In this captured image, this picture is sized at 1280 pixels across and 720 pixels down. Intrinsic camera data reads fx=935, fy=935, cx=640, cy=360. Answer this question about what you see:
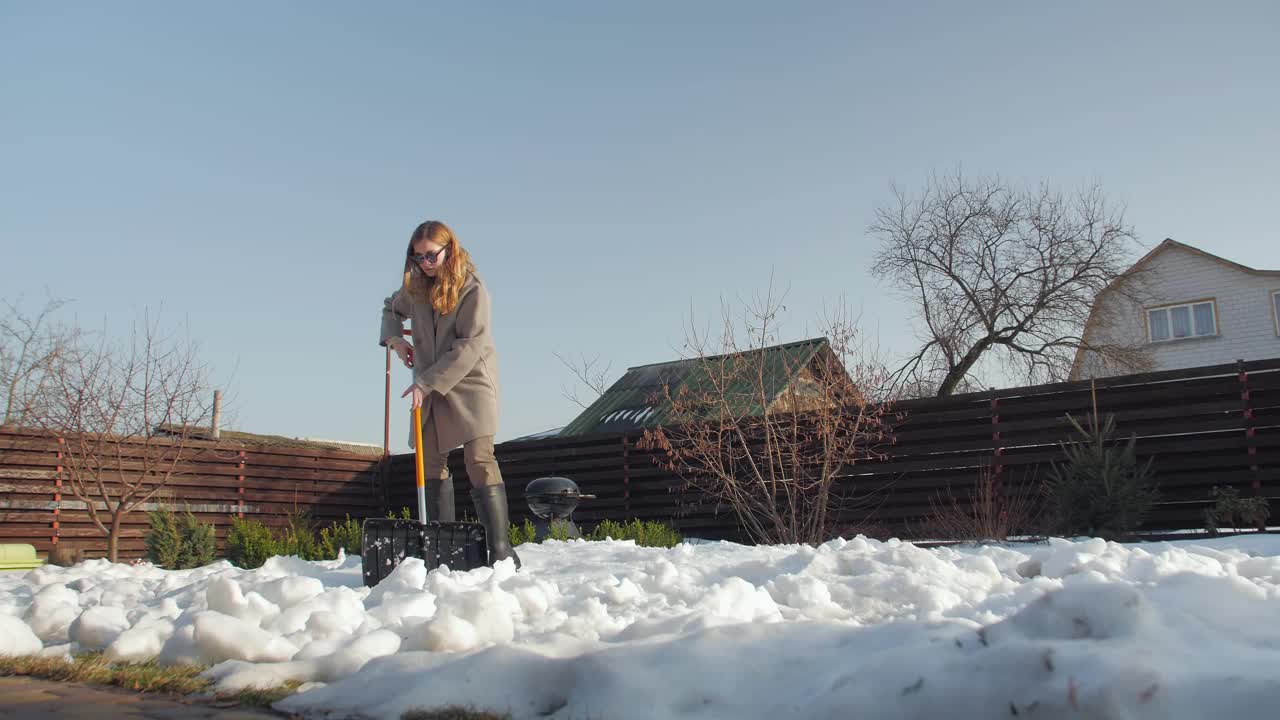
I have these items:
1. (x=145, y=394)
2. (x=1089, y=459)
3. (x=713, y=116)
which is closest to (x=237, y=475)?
(x=145, y=394)

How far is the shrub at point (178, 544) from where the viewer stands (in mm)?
8359

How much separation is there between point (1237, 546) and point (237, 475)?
11.6 metres

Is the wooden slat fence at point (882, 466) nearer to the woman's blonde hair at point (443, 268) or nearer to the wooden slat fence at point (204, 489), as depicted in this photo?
the wooden slat fence at point (204, 489)

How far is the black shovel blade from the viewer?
405 centimetres

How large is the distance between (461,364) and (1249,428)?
7.83 m

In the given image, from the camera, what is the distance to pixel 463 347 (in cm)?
441

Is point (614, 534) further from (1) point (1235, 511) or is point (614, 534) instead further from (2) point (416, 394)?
(1) point (1235, 511)

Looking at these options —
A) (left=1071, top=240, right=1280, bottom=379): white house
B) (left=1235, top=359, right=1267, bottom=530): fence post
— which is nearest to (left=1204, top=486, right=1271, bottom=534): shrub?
(left=1235, top=359, right=1267, bottom=530): fence post

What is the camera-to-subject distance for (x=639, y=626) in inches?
91.4

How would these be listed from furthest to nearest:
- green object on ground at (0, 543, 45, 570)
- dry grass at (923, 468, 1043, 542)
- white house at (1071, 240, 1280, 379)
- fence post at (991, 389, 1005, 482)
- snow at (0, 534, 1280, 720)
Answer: white house at (1071, 240, 1280, 379) → fence post at (991, 389, 1005, 482) → green object on ground at (0, 543, 45, 570) → dry grass at (923, 468, 1043, 542) → snow at (0, 534, 1280, 720)

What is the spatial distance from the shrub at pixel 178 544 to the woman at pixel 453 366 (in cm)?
494

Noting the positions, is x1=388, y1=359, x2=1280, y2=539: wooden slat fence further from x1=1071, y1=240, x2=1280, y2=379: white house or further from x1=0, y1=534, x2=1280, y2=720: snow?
x1=1071, y1=240, x2=1280, y2=379: white house

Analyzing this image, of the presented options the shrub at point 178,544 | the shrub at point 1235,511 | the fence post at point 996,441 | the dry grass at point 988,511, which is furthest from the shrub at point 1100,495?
the shrub at point 178,544

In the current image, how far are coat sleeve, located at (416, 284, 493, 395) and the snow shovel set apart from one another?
1.32 ft
